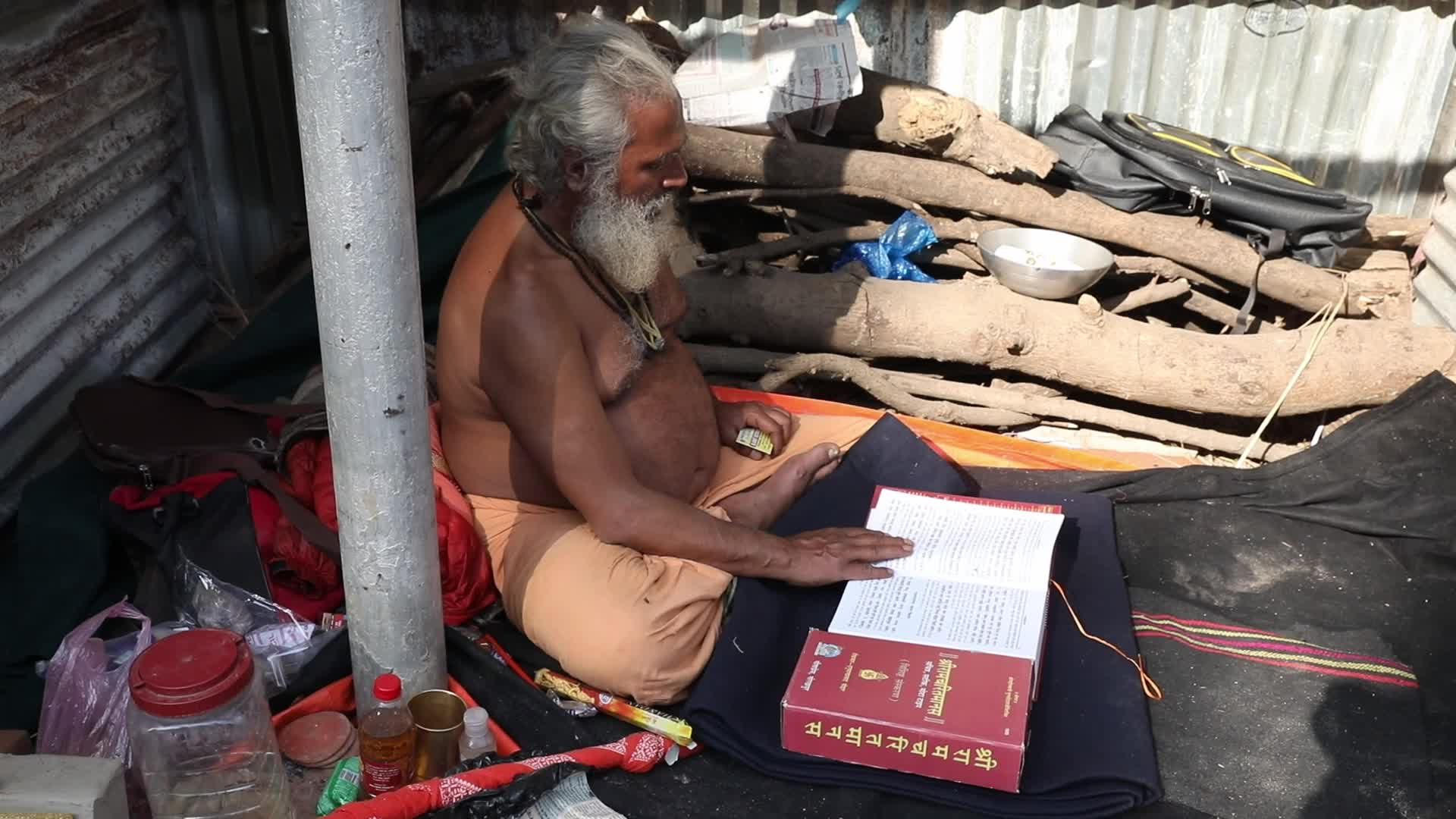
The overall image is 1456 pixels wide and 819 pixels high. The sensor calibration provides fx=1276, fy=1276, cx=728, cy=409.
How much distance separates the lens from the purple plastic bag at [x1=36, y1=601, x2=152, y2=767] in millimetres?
2811

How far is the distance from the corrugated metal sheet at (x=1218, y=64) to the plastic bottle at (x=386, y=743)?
3.48 m

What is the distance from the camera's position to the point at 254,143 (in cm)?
536

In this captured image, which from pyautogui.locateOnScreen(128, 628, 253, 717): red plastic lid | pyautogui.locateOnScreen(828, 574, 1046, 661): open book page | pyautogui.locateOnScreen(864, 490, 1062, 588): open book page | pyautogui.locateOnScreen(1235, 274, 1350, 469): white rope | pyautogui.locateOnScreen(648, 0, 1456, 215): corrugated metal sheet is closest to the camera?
pyautogui.locateOnScreen(128, 628, 253, 717): red plastic lid

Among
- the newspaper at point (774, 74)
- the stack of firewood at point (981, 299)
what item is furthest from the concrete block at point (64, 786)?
the newspaper at point (774, 74)

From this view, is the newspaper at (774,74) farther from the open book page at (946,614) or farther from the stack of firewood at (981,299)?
the open book page at (946,614)

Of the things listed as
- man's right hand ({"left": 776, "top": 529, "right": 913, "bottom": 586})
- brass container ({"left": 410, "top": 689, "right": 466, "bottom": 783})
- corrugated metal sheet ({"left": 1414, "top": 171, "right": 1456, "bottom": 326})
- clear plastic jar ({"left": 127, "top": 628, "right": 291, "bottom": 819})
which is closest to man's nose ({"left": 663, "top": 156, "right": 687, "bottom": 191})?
man's right hand ({"left": 776, "top": 529, "right": 913, "bottom": 586})

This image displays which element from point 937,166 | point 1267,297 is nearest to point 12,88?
point 937,166

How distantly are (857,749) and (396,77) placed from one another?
164cm

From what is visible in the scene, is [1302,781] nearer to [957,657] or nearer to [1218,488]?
[957,657]

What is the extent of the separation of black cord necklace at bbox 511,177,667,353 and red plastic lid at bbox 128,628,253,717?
1.16m

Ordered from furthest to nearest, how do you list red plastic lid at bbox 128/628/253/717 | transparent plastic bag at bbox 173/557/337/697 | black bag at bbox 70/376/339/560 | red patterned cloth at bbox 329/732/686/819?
black bag at bbox 70/376/339/560, transparent plastic bag at bbox 173/557/337/697, red patterned cloth at bbox 329/732/686/819, red plastic lid at bbox 128/628/253/717

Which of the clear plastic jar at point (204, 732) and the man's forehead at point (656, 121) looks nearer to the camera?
the clear plastic jar at point (204, 732)

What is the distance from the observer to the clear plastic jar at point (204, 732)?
2408mm

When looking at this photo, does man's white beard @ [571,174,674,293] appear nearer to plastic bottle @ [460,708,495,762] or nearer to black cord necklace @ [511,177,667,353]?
black cord necklace @ [511,177,667,353]
